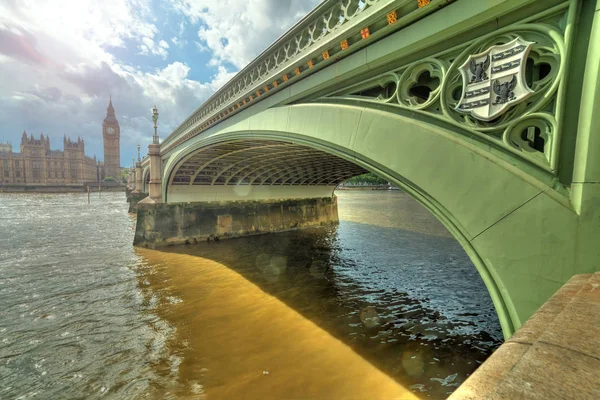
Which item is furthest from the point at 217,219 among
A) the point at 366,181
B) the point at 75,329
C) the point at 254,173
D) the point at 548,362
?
the point at 366,181

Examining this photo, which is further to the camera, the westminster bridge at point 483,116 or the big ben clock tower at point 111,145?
the big ben clock tower at point 111,145

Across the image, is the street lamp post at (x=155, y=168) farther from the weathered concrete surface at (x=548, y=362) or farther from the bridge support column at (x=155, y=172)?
the weathered concrete surface at (x=548, y=362)

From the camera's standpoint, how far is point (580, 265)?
226 centimetres

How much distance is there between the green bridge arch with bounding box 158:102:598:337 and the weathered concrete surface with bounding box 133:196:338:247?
12.9 m

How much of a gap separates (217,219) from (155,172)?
590 cm

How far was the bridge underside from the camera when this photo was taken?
12.4 meters

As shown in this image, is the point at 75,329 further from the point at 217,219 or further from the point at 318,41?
the point at 217,219

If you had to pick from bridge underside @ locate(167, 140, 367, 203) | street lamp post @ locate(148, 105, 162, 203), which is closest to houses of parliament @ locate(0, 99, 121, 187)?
street lamp post @ locate(148, 105, 162, 203)

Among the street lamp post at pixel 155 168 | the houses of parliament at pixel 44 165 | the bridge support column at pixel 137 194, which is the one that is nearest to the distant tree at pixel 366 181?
the bridge support column at pixel 137 194

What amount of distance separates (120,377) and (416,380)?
4.48m

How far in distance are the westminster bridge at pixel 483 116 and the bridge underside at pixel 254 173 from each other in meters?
6.07

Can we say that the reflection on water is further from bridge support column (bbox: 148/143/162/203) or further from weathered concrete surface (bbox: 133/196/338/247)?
bridge support column (bbox: 148/143/162/203)

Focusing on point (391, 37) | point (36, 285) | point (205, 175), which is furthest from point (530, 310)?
point (205, 175)

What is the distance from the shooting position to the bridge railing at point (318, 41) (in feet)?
11.3
